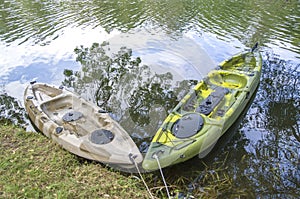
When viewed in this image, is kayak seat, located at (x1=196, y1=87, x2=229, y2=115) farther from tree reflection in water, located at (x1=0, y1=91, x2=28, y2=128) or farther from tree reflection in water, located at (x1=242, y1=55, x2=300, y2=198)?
tree reflection in water, located at (x1=0, y1=91, x2=28, y2=128)

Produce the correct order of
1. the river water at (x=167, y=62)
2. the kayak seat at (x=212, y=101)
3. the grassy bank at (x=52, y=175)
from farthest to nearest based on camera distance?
1. the kayak seat at (x=212, y=101)
2. the river water at (x=167, y=62)
3. the grassy bank at (x=52, y=175)

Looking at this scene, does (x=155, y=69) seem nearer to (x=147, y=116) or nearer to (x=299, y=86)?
(x=147, y=116)

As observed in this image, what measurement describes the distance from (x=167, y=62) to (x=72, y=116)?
372cm

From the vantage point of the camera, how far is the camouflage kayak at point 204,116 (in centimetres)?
451

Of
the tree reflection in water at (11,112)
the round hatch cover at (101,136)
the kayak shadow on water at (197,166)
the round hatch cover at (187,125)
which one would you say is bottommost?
the tree reflection in water at (11,112)

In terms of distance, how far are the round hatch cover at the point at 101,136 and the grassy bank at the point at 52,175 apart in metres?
0.35

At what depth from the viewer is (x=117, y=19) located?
37.5 ft

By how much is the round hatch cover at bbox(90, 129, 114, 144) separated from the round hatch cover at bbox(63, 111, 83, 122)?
2.04ft

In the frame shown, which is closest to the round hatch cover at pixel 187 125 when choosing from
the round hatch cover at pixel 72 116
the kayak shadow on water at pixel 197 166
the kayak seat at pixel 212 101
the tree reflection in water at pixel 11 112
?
the kayak seat at pixel 212 101

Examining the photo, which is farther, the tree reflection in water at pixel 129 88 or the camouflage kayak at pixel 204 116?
the tree reflection in water at pixel 129 88

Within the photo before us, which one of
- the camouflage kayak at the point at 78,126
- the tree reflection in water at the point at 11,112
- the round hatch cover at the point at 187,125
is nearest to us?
Answer: the camouflage kayak at the point at 78,126

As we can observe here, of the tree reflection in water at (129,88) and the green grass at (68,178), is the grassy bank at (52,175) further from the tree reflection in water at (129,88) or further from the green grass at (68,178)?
the tree reflection in water at (129,88)

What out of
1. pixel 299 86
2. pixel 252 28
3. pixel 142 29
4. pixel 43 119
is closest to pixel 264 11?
pixel 252 28

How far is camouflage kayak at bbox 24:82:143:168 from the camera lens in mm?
4473
